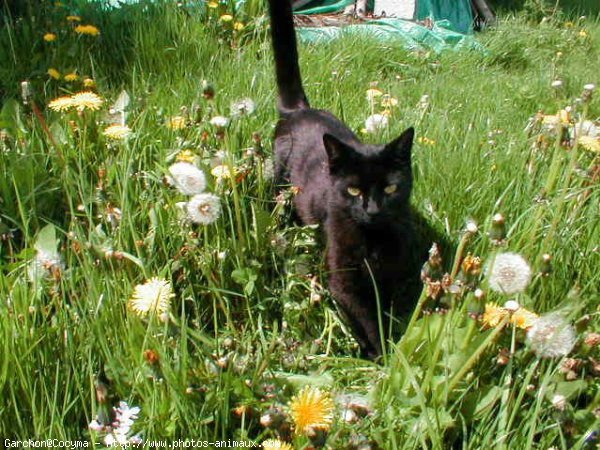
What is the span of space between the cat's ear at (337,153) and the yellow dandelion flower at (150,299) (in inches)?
34.2

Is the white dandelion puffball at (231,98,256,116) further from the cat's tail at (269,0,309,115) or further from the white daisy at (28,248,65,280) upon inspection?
the white daisy at (28,248,65,280)

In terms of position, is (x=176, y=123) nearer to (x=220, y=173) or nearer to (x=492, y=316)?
(x=220, y=173)

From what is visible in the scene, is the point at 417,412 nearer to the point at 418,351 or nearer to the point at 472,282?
the point at 418,351

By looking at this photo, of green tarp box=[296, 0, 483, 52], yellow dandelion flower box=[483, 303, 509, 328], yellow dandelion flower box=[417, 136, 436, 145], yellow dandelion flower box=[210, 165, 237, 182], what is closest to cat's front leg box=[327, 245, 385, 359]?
yellow dandelion flower box=[210, 165, 237, 182]

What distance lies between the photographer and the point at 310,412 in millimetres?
1028

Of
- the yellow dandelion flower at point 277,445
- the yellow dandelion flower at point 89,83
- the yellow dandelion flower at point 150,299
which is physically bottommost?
the yellow dandelion flower at point 277,445

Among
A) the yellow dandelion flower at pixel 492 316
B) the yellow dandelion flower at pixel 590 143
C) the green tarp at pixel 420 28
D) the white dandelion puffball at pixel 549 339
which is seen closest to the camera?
the white dandelion puffball at pixel 549 339

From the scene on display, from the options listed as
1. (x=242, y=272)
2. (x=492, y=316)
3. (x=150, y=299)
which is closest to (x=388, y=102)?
(x=242, y=272)

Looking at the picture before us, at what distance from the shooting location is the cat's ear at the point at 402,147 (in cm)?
191

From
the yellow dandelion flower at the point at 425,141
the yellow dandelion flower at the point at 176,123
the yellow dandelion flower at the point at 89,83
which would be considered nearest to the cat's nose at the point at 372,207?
the yellow dandelion flower at the point at 425,141

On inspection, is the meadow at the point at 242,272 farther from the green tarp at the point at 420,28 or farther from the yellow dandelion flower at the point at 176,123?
the green tarp at the point at 420,28

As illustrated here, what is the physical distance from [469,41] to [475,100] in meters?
1.82

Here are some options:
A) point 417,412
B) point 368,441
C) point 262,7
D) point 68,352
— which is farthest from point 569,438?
point 262,7

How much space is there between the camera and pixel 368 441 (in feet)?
3.50
